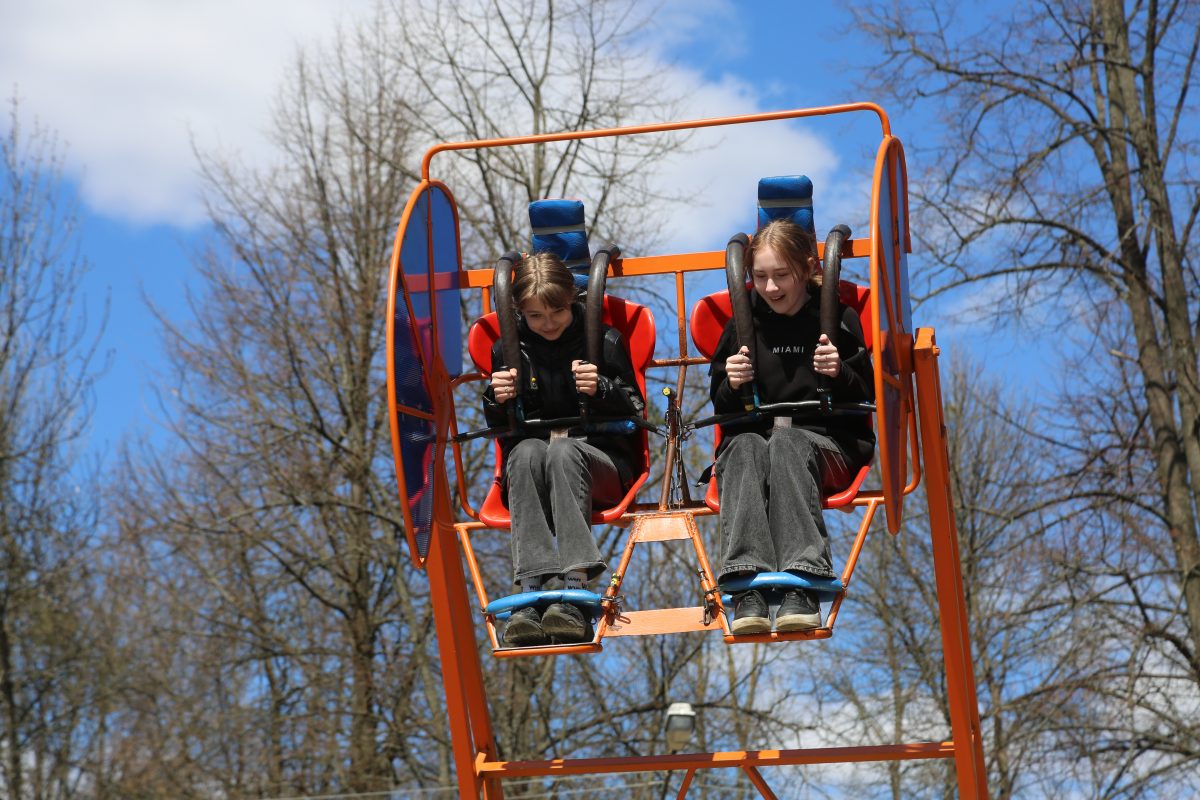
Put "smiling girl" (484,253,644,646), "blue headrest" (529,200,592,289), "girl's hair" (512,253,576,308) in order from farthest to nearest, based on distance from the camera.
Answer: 1. "blue headrest" (529,200,592,289)
2. "girl's hair" (512,253,576,308)
3. "smiling girl" (484,253,644,646)

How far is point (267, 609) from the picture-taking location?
17.3 metres

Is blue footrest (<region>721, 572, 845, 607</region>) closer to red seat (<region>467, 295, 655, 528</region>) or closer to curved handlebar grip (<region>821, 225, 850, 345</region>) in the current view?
red seat (<region>467, 295, 655, 528</region>)

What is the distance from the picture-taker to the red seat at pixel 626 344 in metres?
5.24

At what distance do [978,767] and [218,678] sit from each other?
1318cm

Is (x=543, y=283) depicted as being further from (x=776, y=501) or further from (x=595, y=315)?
(x=776, y=501)

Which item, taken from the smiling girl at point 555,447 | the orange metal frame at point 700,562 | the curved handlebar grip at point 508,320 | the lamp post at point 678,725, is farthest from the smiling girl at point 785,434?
the lamp post at point 678,725

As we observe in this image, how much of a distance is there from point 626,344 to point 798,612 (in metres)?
1.28

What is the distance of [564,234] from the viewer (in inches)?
232

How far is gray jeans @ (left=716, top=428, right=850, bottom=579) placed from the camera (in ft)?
15.6

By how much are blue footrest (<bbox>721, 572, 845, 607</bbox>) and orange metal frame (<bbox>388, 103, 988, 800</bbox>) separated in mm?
64

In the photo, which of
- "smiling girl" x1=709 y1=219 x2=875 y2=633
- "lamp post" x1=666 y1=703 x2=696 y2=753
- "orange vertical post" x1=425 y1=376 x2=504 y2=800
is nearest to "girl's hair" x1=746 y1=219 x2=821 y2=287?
"smiling girl" x1=709 y1=219 x2=875 y2=633

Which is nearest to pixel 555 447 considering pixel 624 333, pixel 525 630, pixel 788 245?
pixel 624 333

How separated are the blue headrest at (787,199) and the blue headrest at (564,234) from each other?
749 millimetres

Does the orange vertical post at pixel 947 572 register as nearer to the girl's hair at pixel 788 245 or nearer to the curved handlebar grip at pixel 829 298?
the curved handlebar grip at pixel 829 298
